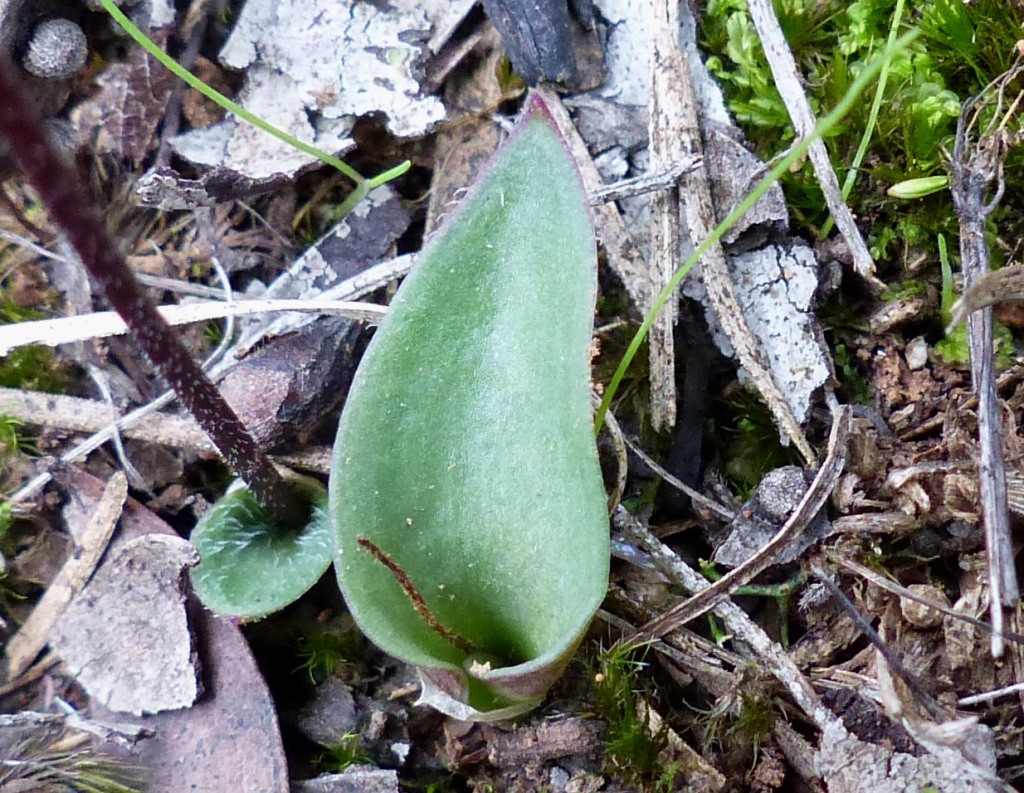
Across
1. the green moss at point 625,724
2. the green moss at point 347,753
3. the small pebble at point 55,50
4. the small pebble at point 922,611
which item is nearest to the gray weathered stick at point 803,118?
the small pebble at point 922,611

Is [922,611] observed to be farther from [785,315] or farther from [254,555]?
[254,555]

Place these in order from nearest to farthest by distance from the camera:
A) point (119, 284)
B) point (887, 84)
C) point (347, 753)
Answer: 1. point (119, 284)
2. point (347, 753)
3. point (887, 84)

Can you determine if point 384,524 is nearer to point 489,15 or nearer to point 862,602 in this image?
point 862,602

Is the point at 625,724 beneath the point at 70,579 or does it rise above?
beneath

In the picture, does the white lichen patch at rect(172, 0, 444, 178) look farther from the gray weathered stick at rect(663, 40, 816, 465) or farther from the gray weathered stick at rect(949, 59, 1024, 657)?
the gray weathered stick at rect(949, 59, 1024, 657)

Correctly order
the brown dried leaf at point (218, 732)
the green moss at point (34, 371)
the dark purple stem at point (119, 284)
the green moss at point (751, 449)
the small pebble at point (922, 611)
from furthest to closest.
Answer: the green moss at point (34, 371)
the green moss at point (751, 449)
the brown dried leaf at point (218, 732)
the small pebble at point (922, 611)
the dark purple stem at point (119, 284)

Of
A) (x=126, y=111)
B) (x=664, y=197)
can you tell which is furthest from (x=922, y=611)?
(x=126, y=111)

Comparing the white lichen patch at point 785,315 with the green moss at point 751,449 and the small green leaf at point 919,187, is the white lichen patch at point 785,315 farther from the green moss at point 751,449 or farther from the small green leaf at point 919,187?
the small green leaf at point 919,187

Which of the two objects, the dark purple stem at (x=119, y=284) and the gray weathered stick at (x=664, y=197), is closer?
the dark purple stem at (x=119, y=284)
